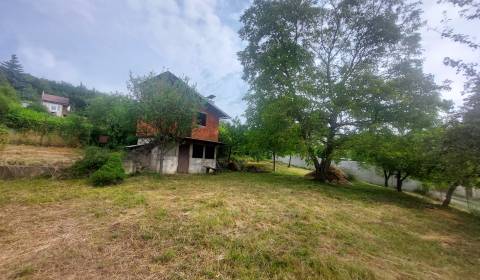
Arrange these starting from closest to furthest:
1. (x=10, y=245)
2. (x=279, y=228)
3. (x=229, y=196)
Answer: (x=10, y=245), (x=279, y=228), (x=229, y=196)

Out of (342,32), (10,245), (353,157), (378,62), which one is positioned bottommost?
(10,245)

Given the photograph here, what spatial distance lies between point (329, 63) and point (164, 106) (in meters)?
11.9

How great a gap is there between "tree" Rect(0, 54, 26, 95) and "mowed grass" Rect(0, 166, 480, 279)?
57655 mm

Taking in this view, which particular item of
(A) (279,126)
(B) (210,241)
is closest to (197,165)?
(A) (279,126)

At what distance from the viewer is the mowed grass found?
371cm

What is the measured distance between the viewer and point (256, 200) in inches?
335

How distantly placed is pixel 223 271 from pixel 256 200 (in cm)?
493

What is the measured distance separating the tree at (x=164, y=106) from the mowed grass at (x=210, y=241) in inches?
230

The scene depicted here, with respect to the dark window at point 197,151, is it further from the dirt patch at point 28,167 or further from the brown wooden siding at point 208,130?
the dirt patch at point 28,167

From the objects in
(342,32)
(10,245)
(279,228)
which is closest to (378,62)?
(342,32)

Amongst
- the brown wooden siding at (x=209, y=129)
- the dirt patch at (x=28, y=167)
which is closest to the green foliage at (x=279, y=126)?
the brown wooden siding at (x=209, y=129)

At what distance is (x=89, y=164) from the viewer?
36.7 feet

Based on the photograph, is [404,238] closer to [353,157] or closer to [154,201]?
[154,201]

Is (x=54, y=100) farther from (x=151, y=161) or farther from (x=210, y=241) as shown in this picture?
(x=210, y=241)
